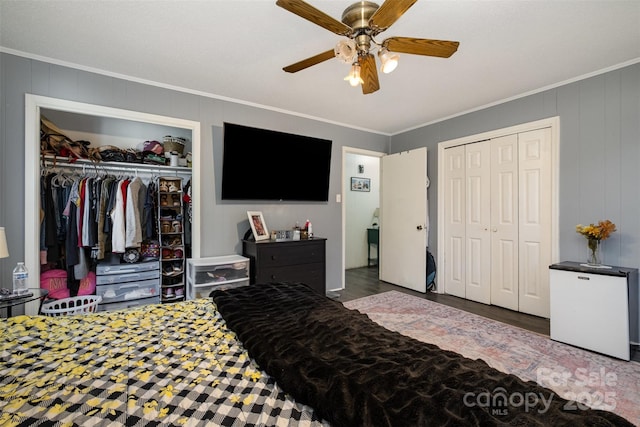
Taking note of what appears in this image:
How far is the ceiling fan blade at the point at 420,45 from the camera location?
5.26 feet

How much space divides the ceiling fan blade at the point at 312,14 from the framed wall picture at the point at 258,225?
2.19 meters

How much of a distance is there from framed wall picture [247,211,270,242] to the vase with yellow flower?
9.86 feet

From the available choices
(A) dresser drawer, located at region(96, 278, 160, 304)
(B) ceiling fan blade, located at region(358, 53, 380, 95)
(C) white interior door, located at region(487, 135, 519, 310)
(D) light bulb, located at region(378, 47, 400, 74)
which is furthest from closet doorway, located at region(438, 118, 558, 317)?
(A) dresser drawer, located at region(96, 278, 160, 304)

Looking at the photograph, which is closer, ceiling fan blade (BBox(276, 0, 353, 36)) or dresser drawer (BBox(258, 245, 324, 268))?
ceiling fan blade (BBox(276, 0, 353, 36))

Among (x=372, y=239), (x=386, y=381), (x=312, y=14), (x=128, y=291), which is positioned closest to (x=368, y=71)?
(x=312, y=14)

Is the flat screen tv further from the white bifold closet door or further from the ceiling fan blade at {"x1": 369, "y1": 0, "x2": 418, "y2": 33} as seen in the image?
the ceiling fan blade at {"x1": 369, "y1": 0, "x2": 418, "y2": 33}

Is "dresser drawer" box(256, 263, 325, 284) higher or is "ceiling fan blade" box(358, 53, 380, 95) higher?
"ceiling fan blade" box(358, 53, 380, 95)

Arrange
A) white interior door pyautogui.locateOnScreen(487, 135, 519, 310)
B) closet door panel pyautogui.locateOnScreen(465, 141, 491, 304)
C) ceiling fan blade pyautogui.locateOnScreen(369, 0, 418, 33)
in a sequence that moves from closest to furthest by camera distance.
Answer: ceiling fan blade pyautogui.locateOnScreen(369, 0, 418, 33)
white interior door pyautogui.locateOnScreen(487, 135, 519, 310)
closet door panel pyautogui.locateOnScreen(465, 141, 491, 304)

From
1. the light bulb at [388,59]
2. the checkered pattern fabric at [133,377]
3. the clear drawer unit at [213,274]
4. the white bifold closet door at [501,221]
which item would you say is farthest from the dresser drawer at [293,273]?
the light bulb at [388,59]

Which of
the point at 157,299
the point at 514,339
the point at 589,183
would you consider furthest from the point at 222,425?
the point at 589,183

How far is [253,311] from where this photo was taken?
4.89 feet

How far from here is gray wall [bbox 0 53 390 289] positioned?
2.30m

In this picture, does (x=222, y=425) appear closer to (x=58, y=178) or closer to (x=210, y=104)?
(x=210, y=104)

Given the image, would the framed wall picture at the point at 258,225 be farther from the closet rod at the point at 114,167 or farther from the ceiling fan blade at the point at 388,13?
the ceiling fan blade at the point at 388,13
